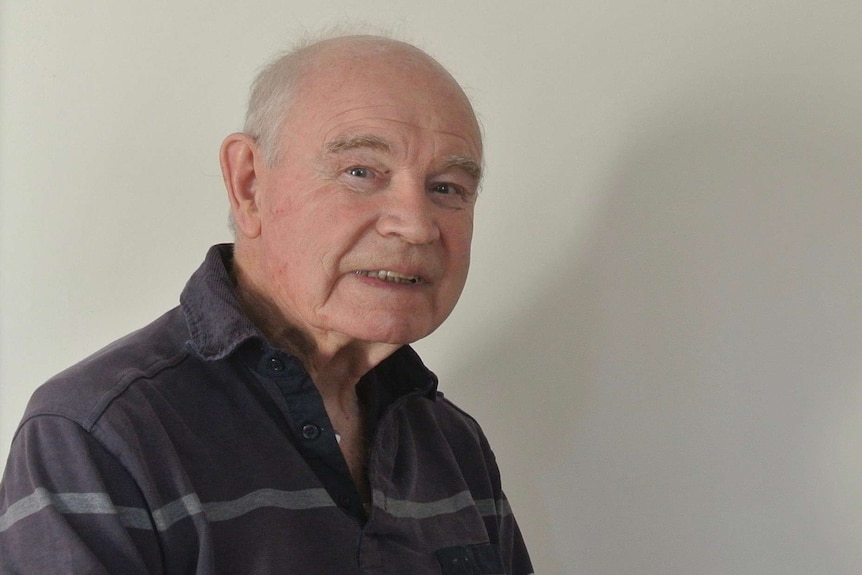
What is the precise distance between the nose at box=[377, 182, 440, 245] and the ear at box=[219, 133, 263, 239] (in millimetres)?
186

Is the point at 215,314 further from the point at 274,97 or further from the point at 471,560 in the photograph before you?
the point at 471,560

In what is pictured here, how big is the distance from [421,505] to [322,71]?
0.63 metres

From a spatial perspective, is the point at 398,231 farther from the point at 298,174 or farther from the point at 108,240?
the point at 108,240

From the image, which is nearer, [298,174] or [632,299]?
[298,174]

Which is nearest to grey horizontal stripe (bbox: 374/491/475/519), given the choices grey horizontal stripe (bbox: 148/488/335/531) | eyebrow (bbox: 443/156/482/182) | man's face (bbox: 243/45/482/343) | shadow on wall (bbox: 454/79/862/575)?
grey horizontal stripe (bbox: 148/488/335/531)

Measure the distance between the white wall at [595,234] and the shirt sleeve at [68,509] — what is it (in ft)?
2.15

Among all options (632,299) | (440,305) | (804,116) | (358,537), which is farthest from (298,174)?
(804,116)

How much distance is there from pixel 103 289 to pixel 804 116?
4.09ft

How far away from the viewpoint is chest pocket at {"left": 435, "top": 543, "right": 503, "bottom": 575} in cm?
144

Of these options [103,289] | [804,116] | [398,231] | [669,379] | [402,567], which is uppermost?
[804,116]

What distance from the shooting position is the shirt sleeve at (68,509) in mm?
1049

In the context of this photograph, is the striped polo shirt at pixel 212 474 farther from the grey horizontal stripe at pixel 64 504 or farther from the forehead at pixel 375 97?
the forehead at pixel 375 97

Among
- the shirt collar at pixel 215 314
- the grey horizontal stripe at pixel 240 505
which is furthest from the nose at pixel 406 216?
the grey horizontal stripe at pixel 240 505

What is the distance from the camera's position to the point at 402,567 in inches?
53.0
